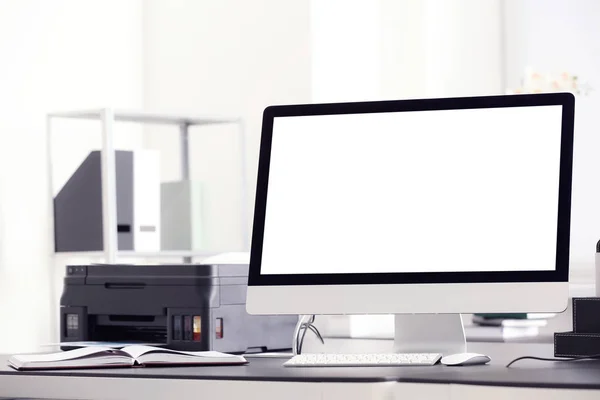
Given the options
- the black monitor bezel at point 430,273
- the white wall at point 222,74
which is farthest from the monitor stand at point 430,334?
the white wall at point 222,74

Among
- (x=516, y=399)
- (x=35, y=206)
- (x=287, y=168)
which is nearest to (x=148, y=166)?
(x=35, y=206)

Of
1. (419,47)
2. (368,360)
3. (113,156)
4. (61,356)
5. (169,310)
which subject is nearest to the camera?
(368,360)

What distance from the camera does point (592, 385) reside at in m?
1.38

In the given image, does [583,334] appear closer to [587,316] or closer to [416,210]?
[587,316]

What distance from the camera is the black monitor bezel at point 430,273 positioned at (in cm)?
180

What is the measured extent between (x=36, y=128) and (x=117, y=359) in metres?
2.05

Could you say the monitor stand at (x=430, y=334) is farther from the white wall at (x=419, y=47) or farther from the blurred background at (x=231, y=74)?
the white wall at (x=419, y=47)

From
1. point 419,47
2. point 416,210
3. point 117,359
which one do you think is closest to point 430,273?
point 416,210

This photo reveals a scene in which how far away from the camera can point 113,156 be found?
3.43 meters

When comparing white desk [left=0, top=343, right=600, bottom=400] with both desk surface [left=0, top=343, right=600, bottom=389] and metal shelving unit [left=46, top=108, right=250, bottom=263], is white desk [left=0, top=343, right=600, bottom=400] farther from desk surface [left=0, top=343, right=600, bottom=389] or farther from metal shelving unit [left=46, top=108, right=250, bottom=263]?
metal shelving unit [left=46, top=108, right=250, bottom=263]

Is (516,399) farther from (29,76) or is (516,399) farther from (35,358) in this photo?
(29,76)

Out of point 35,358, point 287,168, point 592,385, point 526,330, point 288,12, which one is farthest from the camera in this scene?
point 288,12

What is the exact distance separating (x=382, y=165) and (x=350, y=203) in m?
0.09

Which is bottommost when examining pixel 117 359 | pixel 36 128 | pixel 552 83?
pixel 117 359
